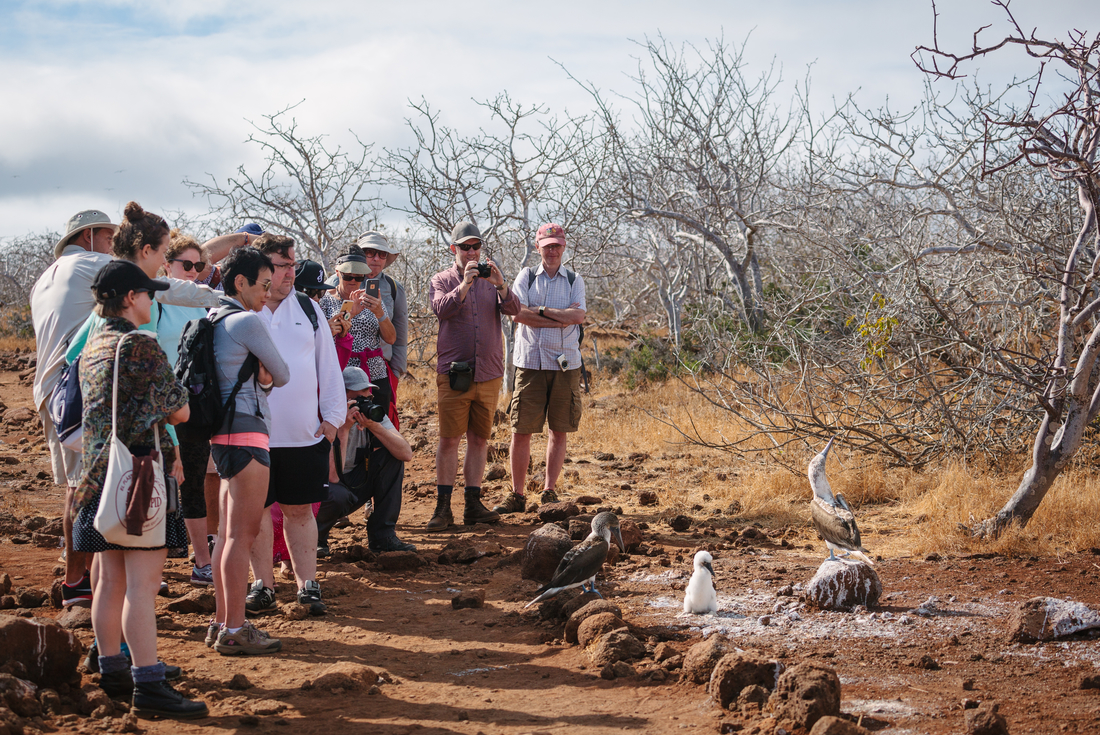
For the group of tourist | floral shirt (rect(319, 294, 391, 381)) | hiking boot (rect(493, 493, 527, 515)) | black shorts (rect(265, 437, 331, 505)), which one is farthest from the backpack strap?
hiking boot (rect(493, 493, 527, 515))

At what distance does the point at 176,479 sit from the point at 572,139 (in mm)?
8283

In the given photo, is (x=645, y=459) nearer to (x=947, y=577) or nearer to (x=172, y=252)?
(x=947, y=577)

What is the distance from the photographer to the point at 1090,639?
3559 mm

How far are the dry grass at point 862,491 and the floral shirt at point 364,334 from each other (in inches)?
94.1

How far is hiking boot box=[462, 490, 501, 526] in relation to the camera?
6027 millimetres

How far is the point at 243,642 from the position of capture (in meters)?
3.62

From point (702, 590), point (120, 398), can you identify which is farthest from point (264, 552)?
point (702, 590)

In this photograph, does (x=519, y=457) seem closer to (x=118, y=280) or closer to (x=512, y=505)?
(x=512, y=505)

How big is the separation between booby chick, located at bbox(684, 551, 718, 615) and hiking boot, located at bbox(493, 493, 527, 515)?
7.91 ft

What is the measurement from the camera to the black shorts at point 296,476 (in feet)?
12.6

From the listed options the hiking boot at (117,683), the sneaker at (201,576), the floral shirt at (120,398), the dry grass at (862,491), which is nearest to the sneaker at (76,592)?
the sneaker at (201,576)

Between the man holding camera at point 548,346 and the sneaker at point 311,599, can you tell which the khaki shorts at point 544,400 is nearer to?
the man holding camera at point 548,346

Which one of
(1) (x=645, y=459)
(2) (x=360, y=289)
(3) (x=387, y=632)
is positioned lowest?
(3) (x=387, y=632)

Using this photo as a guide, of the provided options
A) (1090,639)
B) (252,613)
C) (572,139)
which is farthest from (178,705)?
(572,139)
